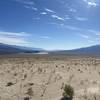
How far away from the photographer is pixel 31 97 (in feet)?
42.0

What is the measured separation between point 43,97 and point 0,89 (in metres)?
4.01

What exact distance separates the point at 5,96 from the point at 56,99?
3.40 m

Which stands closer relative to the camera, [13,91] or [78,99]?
[78,99]

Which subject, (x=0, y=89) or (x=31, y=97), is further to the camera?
(x=0, y=89)

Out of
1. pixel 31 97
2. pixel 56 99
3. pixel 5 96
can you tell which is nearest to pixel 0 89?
pixel 5 96

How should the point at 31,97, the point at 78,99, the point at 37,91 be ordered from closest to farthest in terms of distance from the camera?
the point at 78,99 → the point at 31,97 → the point at 37,91

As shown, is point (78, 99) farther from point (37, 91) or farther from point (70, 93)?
point (37, 91)

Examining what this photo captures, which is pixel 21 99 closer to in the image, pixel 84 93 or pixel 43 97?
pixel 43 97

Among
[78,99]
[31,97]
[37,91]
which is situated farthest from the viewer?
[37,91]

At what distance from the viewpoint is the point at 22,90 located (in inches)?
581


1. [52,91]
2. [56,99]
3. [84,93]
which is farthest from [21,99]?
[84,93]

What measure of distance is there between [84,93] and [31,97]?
3502 millimetres

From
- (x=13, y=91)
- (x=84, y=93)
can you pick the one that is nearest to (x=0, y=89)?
(x=13, y=91)

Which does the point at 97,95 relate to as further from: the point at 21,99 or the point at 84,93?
the point at 21,99
